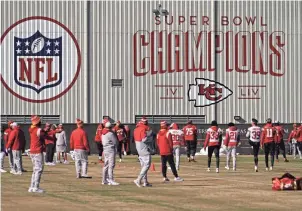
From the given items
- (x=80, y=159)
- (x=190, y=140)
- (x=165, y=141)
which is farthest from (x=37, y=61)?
(x=165, y=141)

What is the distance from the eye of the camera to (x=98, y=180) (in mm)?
32531

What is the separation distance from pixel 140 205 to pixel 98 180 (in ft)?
33.1

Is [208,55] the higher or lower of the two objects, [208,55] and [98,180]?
the higher

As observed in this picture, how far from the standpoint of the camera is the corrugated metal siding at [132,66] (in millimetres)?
62312

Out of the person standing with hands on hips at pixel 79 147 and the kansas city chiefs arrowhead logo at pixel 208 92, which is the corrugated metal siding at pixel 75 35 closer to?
the kansas city chiefs arrowhead logo at pixel 208 92

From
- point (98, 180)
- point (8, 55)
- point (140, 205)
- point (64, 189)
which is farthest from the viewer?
point (8, 55)

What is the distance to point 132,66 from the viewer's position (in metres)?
62.7

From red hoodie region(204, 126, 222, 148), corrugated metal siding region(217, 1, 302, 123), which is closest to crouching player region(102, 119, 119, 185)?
red hoodie region(204, 126, 222, 148)

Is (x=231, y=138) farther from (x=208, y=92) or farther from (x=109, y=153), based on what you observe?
(x=208, y=92)

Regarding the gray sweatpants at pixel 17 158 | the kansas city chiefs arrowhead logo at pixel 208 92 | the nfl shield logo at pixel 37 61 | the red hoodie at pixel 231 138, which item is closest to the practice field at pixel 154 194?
the gray sweatpants at pixel 17 158

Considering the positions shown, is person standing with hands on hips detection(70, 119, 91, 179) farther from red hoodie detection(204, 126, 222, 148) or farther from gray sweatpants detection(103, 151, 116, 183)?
red hoodie detection(204, 126, 222, 148)

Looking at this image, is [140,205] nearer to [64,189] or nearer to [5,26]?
[64,189]

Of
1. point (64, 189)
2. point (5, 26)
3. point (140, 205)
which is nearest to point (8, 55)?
point (5, 26)

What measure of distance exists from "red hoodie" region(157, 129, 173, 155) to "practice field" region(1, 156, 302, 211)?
3.59 ft
